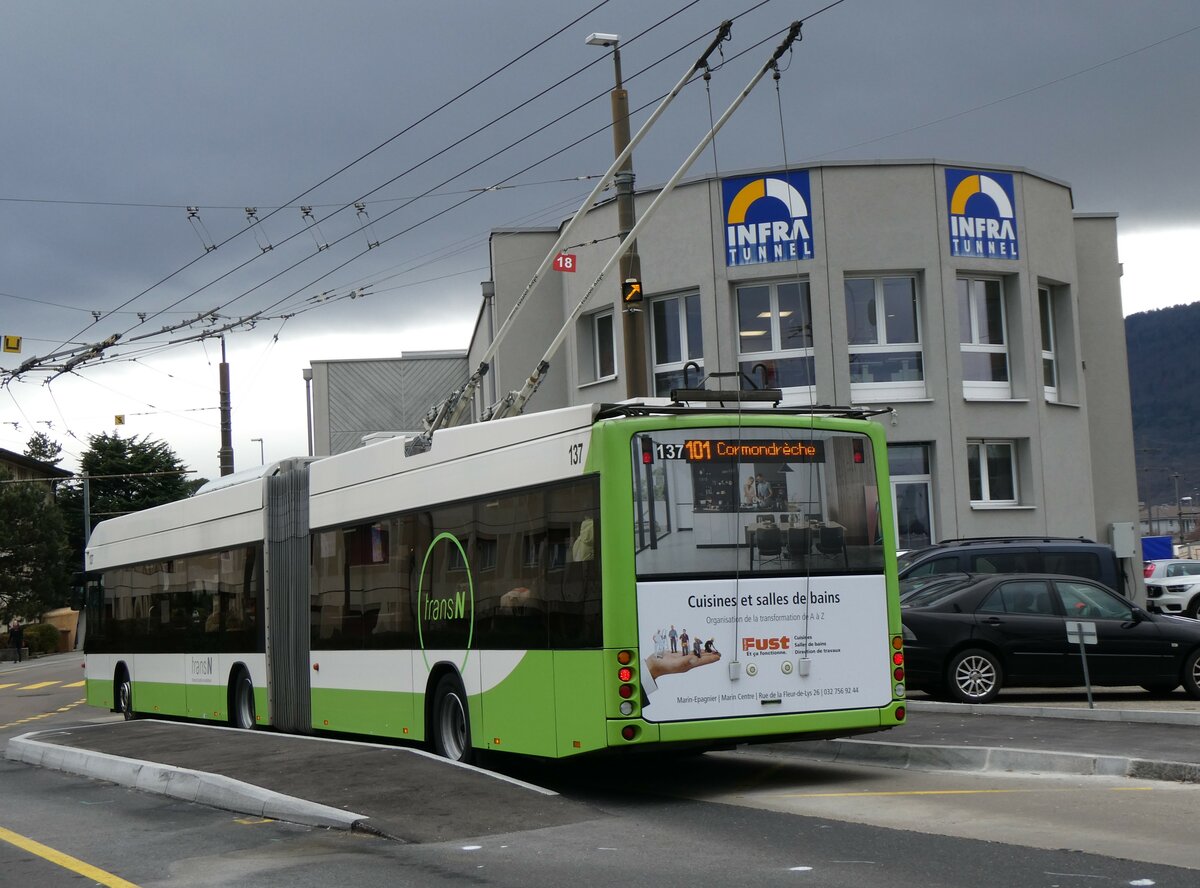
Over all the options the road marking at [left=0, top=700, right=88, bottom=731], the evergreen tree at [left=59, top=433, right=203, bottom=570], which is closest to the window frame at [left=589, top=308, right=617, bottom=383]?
the road marking at [left=0, top=700, right=88, bottom=731]

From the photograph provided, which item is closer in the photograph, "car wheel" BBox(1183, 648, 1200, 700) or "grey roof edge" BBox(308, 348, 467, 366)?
"car wheel" BBox(1183, 648, 1200, 700)

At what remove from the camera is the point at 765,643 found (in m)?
11.4

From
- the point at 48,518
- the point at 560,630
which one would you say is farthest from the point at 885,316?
the point at 48,518

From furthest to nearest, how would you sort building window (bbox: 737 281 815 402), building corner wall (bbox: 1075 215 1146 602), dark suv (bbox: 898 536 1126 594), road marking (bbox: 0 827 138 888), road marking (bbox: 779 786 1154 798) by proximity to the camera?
building corner wall (bbox: 1075 215 1146 602), building window (bbox: 737 281 815 402), dark suv (bbox: 898 536 1126 594), road marking (bbox: 779 786 1154 798), road marking (bbox: 0 827 138 888)

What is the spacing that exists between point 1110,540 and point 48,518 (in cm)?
5421

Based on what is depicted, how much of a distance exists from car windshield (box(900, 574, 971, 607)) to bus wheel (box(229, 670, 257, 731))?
26.7 feet

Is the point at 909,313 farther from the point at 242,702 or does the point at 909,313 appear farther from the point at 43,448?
the point at 43,448

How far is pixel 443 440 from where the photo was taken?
45.5ft

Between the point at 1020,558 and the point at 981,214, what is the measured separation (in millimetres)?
11648

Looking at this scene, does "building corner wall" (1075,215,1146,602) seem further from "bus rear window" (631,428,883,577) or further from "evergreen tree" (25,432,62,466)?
"evergreen tree" (25,432,62,466)

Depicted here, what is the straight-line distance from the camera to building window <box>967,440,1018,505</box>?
30938 mm

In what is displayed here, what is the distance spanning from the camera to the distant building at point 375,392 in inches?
2213

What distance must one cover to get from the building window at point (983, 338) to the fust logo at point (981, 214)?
752 mm

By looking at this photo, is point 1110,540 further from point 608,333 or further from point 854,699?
point 854,699
